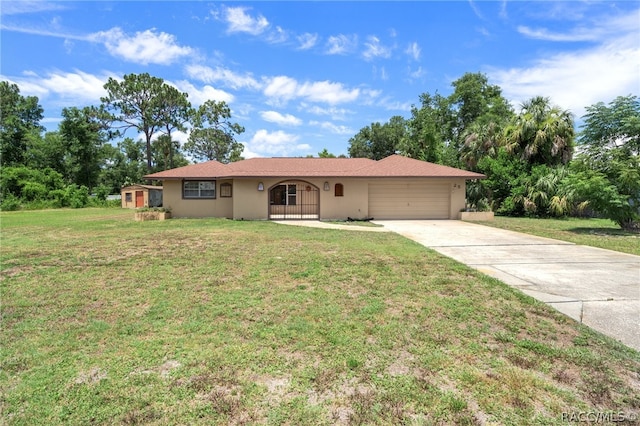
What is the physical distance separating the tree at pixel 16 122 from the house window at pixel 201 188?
30.4 m

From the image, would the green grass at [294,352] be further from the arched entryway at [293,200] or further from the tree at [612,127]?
the arched entryway at [293,200]

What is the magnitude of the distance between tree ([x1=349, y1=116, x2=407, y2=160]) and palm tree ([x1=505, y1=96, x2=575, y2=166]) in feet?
64.4

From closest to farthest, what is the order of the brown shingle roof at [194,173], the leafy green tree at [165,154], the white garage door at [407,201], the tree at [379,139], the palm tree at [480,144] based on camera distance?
the brown shingle roof at [194,173] → the white garage door at [407,201] → the palm tree at [480,144] → the leafy green tree at [165,154] → the tree at [379,139]

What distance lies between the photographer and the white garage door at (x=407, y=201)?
17391 mm

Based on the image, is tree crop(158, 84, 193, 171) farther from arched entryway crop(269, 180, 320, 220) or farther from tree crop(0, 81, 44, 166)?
arched entryway crop(269, 180, 320, 220)

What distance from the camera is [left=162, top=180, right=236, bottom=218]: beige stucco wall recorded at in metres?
17.8

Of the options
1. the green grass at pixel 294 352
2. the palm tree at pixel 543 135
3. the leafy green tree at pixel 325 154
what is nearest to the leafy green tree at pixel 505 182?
the palm tree at pixel 543 135

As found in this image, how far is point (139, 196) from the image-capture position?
1146 inches

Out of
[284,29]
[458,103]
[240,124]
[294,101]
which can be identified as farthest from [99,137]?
[458,103]

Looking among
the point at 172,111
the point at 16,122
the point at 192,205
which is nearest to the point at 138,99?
the point at 172,111

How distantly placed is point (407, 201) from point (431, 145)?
10.5 m

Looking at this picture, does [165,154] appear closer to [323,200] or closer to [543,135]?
[323,200]

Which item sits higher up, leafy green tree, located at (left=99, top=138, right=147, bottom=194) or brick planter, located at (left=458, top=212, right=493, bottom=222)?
leafy green tree, located at (left=99, top=138, right=147, bottom=194)

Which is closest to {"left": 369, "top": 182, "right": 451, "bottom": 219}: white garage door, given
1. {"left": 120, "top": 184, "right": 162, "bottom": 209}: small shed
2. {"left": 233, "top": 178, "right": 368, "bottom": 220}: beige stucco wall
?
{"left": 233, "top": 178, "right": 368, "bottom": 220}: beige stucco wall
